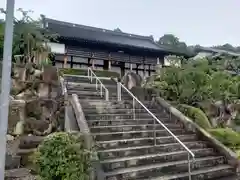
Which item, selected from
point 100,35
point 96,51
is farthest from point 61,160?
point 100,35

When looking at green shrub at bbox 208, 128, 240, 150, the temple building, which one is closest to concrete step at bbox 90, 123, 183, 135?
green shrub at bbox 208, 128, 240, 150

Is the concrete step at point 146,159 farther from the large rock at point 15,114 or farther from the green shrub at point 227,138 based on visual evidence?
the large rock at point 15,114

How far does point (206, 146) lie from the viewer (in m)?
8.05

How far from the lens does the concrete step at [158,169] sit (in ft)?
19.0

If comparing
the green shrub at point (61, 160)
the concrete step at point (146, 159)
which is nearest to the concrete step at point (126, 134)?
the concrete step at point (146, 159)

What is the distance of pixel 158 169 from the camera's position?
629 cm

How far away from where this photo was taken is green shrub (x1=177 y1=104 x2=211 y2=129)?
9.44 m

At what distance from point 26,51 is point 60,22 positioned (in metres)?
14.0

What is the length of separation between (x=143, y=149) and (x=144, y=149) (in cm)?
3

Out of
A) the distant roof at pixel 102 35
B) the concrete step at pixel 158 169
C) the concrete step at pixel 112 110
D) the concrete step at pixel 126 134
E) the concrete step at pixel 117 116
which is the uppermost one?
the distant roof at pixel 102 35

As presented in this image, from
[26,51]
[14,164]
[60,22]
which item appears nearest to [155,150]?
[14,164]

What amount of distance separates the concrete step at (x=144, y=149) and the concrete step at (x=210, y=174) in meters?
0.91

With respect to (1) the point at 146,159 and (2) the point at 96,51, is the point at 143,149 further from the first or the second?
(2) the point at 96,51

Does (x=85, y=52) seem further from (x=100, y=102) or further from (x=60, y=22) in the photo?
(x=100, y=102)
